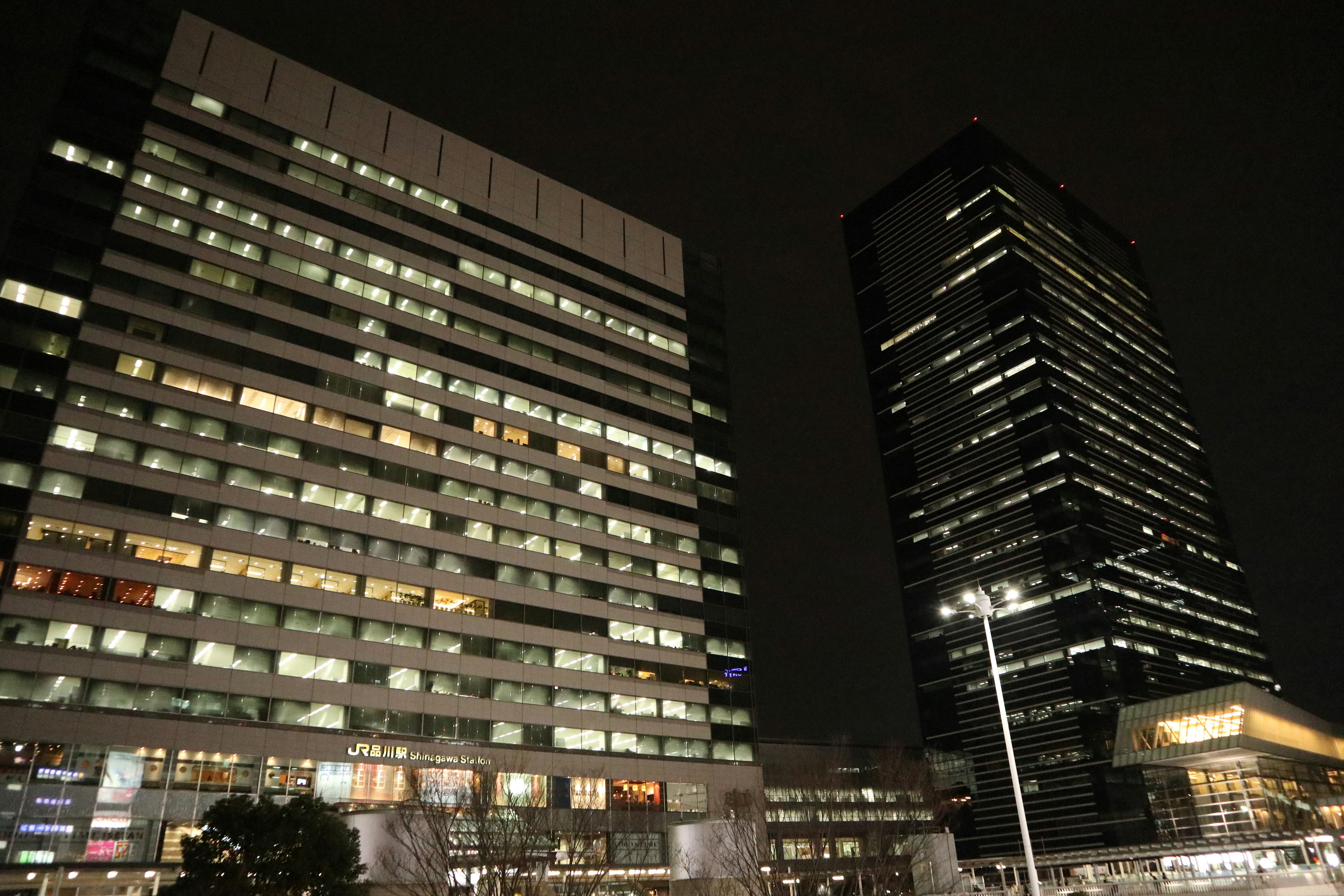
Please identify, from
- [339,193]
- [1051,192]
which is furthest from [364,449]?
[1051,192]

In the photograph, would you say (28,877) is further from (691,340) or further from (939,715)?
(939,715)

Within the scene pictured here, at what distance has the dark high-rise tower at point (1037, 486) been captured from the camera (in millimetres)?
122188

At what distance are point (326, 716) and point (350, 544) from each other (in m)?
12.0

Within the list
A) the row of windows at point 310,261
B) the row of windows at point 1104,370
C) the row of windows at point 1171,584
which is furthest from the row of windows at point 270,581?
the row of windows at point 1104,370

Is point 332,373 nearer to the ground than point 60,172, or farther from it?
nearer to the ground

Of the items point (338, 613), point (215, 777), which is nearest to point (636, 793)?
point (338, 613)

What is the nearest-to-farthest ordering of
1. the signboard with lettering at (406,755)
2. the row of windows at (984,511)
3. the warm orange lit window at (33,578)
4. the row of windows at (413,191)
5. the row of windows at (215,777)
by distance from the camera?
the row of windows at (215,777)
the warm orange lit window at (33,578)
the signboard with lettering at (406,755)
the row of windows at (413,191)
the row of windows at (984,511)

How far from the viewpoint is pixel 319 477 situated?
6412cm

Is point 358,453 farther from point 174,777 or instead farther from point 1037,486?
point 1037,486

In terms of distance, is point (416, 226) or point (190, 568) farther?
point (416, 226)

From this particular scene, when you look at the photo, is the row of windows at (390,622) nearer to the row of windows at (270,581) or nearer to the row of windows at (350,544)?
the row of windows at (270,581)

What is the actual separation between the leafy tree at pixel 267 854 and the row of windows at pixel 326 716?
702 inches

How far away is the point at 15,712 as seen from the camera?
48.8m

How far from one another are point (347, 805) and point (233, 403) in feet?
93.7
